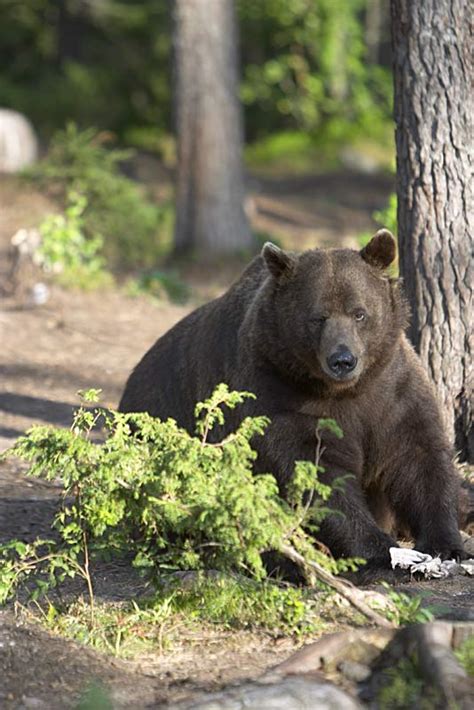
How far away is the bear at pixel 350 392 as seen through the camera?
5.52 meters

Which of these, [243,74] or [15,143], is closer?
[15,143]

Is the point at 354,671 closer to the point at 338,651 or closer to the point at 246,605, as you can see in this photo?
the point at 338,651

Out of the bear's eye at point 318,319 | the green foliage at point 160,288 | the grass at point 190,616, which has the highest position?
the bear's eye at point 318,319

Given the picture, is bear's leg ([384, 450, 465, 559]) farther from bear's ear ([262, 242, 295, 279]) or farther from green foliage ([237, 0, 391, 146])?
green foliage ([237, 0, 391, 146])

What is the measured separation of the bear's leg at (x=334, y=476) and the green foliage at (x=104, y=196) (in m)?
9.26

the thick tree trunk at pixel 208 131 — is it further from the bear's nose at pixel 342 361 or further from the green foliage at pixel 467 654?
the green foliage at pixel 467 654

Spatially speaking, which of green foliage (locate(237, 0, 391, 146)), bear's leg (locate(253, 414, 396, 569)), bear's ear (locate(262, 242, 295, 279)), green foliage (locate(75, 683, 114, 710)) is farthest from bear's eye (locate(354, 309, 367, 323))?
green foliage (locate(237, 0, 391, 146))

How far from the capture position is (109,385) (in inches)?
384

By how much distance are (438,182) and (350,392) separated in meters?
1.63

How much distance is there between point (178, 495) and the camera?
14.6 feet

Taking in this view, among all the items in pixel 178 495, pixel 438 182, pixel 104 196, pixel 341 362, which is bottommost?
pixel 178 495

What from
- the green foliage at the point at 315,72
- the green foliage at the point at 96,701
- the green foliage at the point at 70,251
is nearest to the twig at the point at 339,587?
the green foliage at the point at 96,701

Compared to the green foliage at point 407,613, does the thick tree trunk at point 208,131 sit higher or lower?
higher

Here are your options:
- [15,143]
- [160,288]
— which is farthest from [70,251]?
[15,143]
